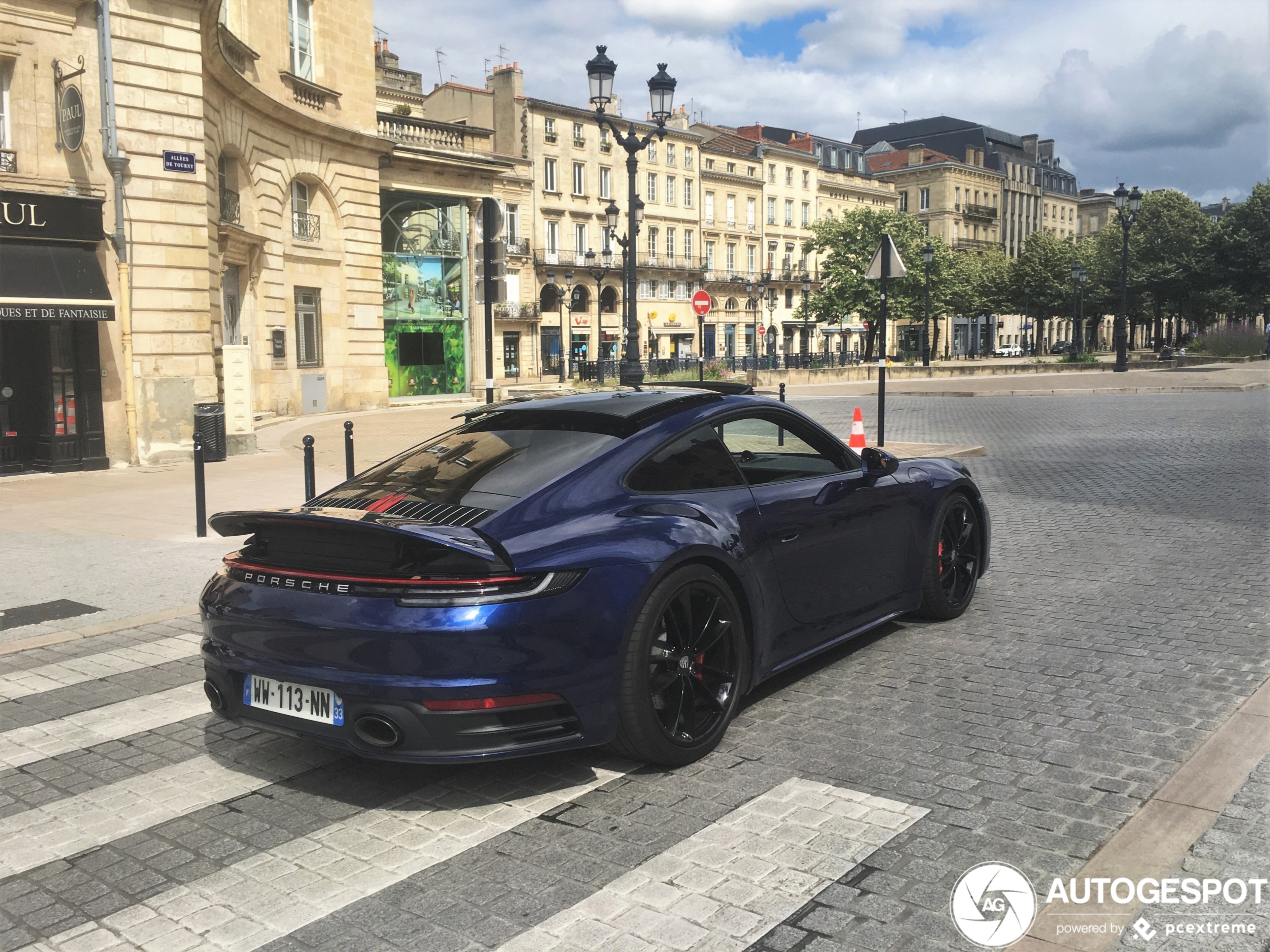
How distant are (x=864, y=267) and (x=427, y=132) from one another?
157 ft

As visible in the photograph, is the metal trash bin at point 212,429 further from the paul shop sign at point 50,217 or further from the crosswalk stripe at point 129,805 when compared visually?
the crosswalk stripe at point 129,805

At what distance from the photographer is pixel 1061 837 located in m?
3.54

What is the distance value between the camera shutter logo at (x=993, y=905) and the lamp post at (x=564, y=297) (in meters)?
64.6

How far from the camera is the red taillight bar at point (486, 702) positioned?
3.61 m

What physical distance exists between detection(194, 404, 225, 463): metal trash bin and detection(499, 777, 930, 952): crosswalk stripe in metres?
15.0

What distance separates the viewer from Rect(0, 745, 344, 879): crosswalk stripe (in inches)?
145

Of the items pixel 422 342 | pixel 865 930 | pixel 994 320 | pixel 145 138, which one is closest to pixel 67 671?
pixel 865 930

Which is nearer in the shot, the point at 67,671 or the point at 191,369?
the point at 67,671

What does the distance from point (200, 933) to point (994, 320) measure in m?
123

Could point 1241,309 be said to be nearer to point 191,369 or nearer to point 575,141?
point 575,141

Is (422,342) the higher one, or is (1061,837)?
(422,342)

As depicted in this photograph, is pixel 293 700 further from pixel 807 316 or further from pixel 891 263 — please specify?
pixel 807 316

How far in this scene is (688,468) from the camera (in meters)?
4.62

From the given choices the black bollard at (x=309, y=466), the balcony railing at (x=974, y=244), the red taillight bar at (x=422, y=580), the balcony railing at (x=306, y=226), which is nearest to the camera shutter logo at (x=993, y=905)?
the red taillight bar at (x=422, y=580)
